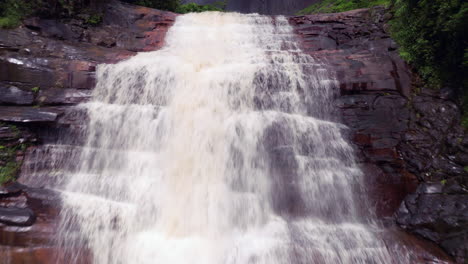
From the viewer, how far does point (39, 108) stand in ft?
19.4

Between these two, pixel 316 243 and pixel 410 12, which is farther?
pixel 410 12

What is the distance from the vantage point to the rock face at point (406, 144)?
493 centimetres

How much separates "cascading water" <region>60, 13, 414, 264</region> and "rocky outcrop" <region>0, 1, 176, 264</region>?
1.02 ft

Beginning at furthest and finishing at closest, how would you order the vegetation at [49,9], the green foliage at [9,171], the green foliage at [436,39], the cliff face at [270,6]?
the cliff face at [270,6] → the vegetation at [49,9] → the green foliage at [436,39] → the green foliage at [9,171]

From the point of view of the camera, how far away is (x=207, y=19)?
36.6 feet

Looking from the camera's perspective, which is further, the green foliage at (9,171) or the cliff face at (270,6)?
the cliff face at (270,6)

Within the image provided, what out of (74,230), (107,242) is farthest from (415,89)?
(74,230)

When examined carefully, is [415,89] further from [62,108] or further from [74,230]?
[62,108]

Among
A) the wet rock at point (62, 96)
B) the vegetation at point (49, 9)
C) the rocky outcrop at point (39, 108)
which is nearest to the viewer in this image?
the rocky outcrop at point (39, 108)

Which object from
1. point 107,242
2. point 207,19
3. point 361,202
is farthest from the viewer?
point 207,19

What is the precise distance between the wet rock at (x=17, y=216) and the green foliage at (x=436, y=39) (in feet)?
29.2

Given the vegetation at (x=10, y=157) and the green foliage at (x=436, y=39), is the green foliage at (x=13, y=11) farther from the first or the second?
the green foliage at (x=436, y=39)

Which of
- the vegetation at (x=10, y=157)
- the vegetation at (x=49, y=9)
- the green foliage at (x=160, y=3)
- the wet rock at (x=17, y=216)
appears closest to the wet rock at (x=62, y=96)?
the vegetation at (x=10, y=157)

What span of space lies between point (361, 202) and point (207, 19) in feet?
30.1
